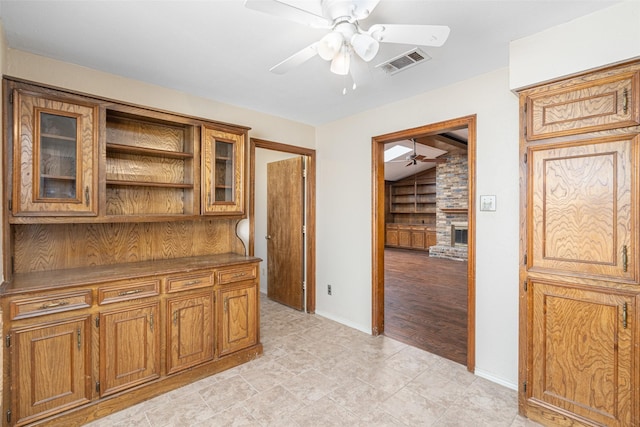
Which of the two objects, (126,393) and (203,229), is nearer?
(126,393)

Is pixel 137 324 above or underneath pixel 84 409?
above

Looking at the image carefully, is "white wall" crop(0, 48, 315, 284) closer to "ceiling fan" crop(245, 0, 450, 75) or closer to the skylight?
"ceiling fan" crop(245, 0, 450, 75)

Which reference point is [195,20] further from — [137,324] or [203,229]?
[137,324]

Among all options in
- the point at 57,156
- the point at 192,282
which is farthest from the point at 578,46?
the point at 57,156

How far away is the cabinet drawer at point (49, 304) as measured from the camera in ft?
5.82

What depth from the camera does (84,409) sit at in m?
1.97

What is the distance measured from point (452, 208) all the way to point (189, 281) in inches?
326

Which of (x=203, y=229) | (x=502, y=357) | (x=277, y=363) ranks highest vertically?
(x=203, y=229)

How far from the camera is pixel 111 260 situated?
253cm

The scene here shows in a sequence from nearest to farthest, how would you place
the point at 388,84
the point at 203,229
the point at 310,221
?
the point at 388,84 < the point at 203,229 < the point at 310,221

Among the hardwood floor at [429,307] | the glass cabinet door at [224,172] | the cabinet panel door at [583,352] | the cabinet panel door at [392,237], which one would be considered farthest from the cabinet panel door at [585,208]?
the cabinet panel door at [392,237]

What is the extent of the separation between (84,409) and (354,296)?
2599mm

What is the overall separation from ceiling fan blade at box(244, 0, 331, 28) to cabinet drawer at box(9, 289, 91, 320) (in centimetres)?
206

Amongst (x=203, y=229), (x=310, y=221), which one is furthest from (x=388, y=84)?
(x=203, y=229)
